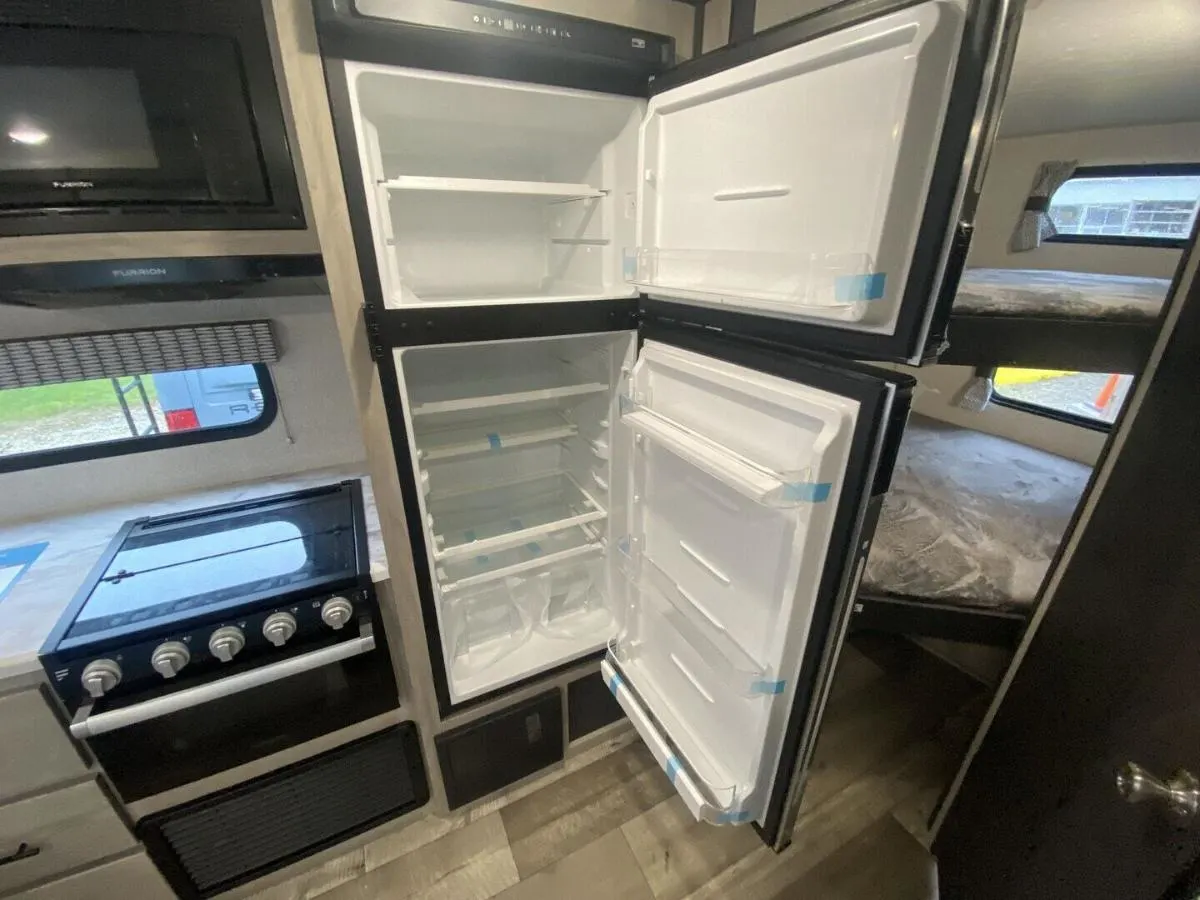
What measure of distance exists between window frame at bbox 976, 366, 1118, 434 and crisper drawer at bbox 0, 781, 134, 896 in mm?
2903

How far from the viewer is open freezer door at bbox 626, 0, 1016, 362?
0.58m

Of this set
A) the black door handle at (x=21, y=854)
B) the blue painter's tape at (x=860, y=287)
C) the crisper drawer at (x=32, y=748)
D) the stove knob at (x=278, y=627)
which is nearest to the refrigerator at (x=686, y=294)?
the blue painter's tape at (x=860, y=287)

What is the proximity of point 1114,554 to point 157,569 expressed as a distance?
6.57 feet

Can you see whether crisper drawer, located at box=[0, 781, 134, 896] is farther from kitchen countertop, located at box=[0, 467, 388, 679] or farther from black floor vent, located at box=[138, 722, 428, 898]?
kitchen countertop, located at box=[0, 467, 388, 679]

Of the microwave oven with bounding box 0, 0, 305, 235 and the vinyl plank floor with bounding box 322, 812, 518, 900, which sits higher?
the microwave oven with bounding box 0, 0, 305, 235

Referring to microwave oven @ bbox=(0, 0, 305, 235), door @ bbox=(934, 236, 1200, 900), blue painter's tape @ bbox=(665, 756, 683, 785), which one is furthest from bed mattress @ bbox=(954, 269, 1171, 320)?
microwave oven @ bbox=(0, 0, 305, 235)

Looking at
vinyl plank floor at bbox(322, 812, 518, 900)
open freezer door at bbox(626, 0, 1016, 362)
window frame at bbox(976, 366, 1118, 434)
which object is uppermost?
open freezer door at bbox(626, 0, 1016, 362)

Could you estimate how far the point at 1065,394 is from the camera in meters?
2.04

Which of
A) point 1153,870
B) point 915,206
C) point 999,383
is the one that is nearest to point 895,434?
point 915,206

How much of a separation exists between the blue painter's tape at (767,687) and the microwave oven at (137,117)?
139 cm

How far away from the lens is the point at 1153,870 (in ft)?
2.51

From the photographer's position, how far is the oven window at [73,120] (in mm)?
881

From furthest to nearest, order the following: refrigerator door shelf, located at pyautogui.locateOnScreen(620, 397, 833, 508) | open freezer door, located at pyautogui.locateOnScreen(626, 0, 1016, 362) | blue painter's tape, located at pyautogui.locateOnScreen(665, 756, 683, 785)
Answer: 1. blue painter's tape, located at pyautogui.locateOnScreen(665, 756, 683, 785)
2. refrigerator door shelf, located at pyautogui.locateOnScreen(620, 397, 833, 508)
3. open freezer door, located at pyautogui.locateOnScreen(626, 0, 1016, 362)

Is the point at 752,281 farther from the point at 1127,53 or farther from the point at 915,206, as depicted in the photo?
the point at 1127,53
